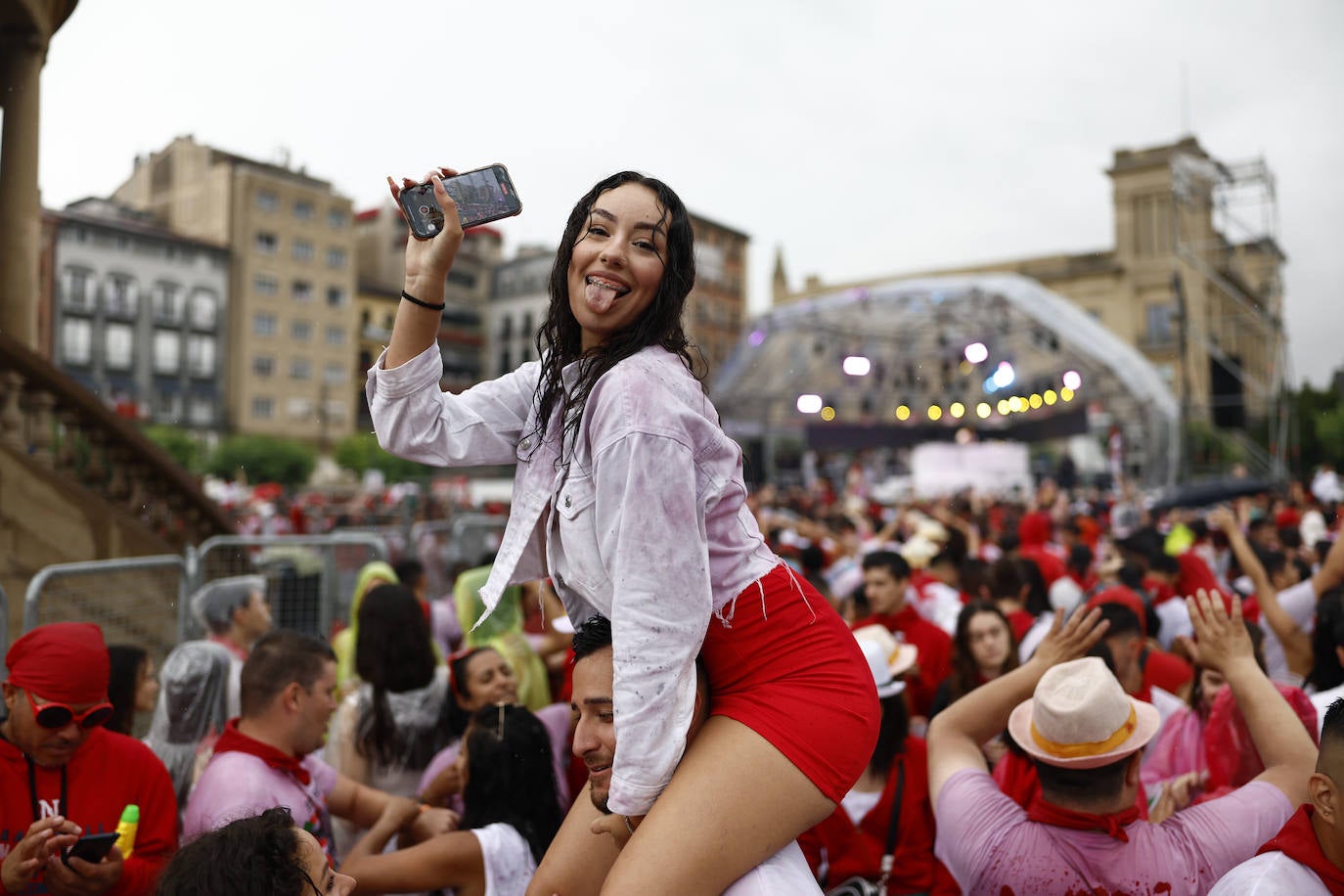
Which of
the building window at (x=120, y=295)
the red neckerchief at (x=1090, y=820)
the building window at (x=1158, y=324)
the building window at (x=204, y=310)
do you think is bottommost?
the red neckerchief at (x=1090, y=820)

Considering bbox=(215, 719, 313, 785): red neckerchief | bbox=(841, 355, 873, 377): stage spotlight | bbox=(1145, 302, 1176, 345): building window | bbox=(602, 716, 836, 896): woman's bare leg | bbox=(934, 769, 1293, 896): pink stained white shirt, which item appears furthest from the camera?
bbox=(1145, 302, 1176, 345): building window

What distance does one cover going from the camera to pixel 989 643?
14.8ft

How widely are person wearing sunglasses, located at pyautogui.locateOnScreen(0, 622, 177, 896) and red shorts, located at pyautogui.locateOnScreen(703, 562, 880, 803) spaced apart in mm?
1699

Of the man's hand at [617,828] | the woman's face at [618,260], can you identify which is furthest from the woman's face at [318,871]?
the woman's face at [618,260]

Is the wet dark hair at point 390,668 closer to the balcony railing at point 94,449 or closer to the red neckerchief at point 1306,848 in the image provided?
the red neckerchief at point 1306,848

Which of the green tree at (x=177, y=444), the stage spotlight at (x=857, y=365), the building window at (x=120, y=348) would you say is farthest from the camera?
the green tree at (x=177, y=444)

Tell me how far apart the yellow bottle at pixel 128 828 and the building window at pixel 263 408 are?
45366 millimetres

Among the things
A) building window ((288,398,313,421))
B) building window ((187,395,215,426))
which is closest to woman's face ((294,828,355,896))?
building window ((187,395,215,426))

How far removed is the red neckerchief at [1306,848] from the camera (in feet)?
6.46

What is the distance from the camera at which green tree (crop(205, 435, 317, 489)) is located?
127 ft

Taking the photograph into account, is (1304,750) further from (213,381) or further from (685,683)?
(213,381)

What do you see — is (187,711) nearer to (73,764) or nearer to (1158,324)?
(73,764)

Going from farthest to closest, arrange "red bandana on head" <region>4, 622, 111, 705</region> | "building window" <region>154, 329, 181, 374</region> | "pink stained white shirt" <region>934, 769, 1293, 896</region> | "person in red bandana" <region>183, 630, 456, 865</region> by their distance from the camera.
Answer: "building window" <region>154, 329, 181, 374</region> < "person in red bandana" <region>183, 630, 456, 865</region> < "red bandana on head" <region>4, 622, 111, 705</region> < "pink stained white shirt" <region>934, 769, 1293, 896</region>

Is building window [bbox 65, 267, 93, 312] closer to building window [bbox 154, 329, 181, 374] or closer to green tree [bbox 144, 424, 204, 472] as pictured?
building window [bbox 154, 329, 181, 374]
